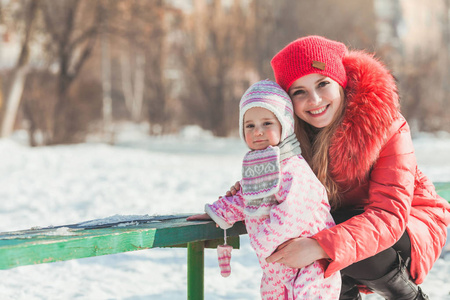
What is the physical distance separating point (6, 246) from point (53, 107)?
1473 centimetres

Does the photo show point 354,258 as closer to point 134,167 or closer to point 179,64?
point 134,167

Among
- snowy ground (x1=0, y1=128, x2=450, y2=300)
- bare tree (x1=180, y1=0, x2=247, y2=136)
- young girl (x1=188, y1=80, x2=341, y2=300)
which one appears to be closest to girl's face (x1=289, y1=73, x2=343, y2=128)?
young girl (x1=188, y1=80, x2=341, y2=300)

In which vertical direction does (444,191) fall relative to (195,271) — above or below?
above

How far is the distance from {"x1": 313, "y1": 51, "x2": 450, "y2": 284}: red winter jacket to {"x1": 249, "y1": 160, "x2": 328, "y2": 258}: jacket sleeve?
0.08 meters

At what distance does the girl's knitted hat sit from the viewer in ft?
6.56

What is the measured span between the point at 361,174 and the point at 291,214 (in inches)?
16.1

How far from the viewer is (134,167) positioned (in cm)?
952

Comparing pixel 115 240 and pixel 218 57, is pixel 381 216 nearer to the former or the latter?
pixel 115 240

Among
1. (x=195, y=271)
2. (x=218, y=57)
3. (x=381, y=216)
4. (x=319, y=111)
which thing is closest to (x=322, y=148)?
(x=319, y=111)

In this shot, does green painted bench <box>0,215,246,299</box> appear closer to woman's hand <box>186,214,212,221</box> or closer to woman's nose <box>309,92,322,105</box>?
woman's hand <box>186,214,212,221</box>

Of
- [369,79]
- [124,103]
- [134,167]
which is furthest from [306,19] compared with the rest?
[369,79]

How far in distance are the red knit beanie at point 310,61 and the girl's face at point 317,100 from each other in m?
0.03

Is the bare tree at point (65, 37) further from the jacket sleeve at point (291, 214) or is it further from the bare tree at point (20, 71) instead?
the jacket sleeve at point (291, 214)

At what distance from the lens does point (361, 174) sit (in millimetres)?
2070
